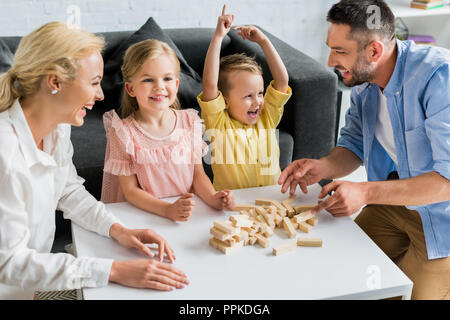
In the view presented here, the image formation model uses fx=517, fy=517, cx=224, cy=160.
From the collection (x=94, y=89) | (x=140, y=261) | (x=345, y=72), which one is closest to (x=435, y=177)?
(x=345, y=72)

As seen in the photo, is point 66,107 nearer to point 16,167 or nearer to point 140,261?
point 16,167

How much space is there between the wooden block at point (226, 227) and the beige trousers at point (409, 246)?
705 millimetres

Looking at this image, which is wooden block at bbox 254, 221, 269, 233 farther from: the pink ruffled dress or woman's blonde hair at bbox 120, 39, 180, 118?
woman's blonde hair at bbox 120, 39, 180, 118

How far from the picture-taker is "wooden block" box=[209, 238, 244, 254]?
4.44 ft

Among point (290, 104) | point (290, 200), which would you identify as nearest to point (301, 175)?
point (290, 200)

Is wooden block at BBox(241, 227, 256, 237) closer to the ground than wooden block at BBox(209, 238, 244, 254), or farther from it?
farther from it

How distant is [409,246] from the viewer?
1.86 meters

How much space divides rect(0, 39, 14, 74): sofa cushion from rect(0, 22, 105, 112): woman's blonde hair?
3.95 ft

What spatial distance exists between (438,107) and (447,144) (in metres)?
0.12

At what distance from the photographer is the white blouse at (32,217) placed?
125 cm

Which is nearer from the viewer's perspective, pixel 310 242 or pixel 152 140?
pixel 310 242

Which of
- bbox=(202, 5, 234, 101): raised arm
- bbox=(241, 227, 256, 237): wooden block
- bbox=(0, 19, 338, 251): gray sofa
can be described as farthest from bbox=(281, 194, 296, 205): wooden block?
bbox=(0, 19, 338, 251): gray sofa

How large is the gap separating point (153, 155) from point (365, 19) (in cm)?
81

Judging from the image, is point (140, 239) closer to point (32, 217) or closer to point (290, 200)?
point (32, 217)
